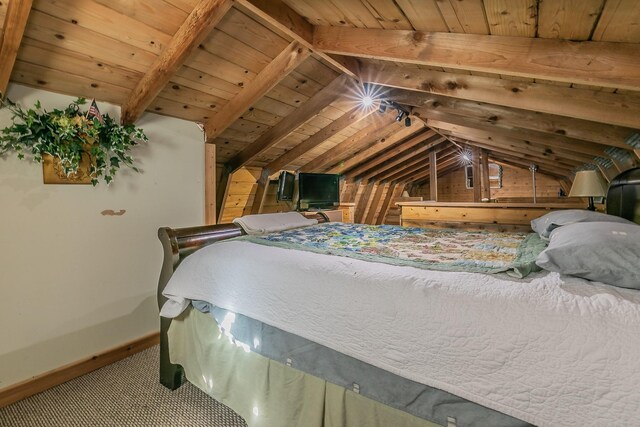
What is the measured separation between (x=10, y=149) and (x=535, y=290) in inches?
105

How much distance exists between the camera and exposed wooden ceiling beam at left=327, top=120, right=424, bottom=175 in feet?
15.7

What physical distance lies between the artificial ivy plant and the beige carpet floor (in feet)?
4.37

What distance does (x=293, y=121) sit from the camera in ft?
11.1

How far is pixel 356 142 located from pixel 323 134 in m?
0.82

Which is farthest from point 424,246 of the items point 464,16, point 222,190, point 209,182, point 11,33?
point 222,190


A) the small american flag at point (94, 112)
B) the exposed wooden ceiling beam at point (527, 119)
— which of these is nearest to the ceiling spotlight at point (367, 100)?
the exposed wooden ceiling beam at point (527, 119)

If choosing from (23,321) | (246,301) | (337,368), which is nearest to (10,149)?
(23,321)

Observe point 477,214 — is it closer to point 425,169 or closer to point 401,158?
point 401,158

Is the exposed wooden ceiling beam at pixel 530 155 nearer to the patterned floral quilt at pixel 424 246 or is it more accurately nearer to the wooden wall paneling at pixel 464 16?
the patterned floral quilt at pixel 424 246

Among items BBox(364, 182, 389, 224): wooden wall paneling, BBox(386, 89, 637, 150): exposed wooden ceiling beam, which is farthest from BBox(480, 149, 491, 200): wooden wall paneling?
BBox(386, 89, 637, 150): exposed wooden ceiling beam

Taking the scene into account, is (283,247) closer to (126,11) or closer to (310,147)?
(126,11)

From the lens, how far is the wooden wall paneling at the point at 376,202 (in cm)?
771

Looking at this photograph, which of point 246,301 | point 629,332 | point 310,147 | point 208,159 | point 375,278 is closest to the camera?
point 629,332

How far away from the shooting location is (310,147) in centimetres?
414
